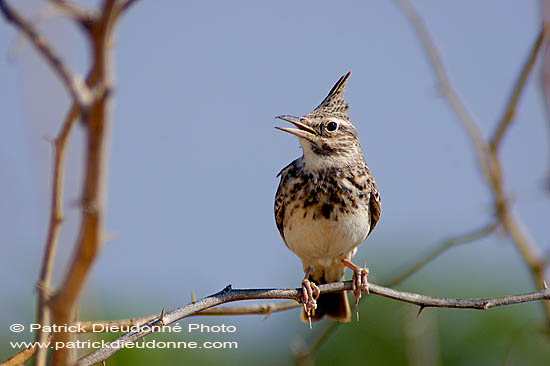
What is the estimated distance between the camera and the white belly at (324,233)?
Result: 206 inches

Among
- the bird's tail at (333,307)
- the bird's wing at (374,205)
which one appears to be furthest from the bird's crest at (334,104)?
the bird's tail at (333,307)

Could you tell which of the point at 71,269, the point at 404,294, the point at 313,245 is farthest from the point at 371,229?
the point at 71,269

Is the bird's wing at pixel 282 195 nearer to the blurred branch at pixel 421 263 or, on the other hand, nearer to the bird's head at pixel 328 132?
the bird's head at pixel 328 132

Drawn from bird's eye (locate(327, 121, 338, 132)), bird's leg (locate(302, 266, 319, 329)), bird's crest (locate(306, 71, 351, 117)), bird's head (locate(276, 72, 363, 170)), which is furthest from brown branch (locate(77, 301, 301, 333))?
bird's crest (locate(306, 71, 351, 117))

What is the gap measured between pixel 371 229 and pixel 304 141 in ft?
3.05

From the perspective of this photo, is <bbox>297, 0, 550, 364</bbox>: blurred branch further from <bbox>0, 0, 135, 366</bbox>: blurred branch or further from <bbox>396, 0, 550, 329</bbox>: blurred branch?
<bbox>0, 0, 135, 366</bbox>: blurred branch

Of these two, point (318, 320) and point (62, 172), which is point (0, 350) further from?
point (62, 172)

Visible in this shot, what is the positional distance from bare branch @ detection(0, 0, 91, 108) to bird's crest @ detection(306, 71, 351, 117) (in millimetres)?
4042

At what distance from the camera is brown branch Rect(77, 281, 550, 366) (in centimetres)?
270

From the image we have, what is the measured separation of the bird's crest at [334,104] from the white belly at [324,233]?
79 cm

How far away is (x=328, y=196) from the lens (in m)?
5.28

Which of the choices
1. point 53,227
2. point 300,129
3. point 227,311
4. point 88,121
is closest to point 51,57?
point 88,121

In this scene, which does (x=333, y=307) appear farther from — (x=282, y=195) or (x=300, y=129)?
(x=300, y=129)

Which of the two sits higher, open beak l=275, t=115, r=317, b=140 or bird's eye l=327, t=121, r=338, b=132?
bird's eye l=327, t=121, r=338, b=132
